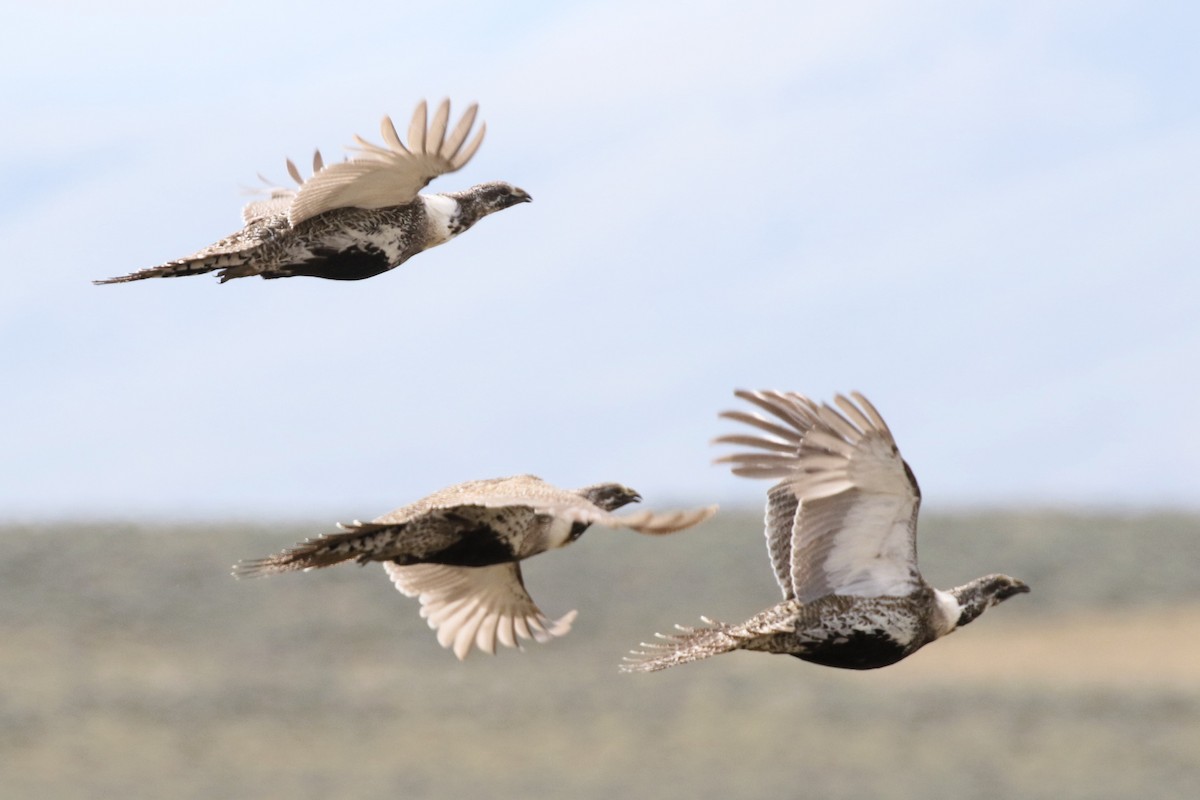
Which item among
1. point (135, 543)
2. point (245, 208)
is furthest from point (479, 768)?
point (245, 208)

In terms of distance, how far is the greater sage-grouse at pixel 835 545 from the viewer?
1059cm

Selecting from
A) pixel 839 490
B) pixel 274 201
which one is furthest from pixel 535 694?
pixel 839 490

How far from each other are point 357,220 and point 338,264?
26 centimetres

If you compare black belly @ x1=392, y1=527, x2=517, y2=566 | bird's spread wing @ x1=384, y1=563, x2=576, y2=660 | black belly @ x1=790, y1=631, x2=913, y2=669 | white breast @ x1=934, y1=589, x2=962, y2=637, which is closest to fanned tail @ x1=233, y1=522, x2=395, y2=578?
black belly @ x1=392, y1=527, x2=517, y2=566

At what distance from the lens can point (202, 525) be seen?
54094 millimetres

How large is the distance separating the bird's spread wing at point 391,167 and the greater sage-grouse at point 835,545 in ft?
6.42

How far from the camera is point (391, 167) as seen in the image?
11.1m

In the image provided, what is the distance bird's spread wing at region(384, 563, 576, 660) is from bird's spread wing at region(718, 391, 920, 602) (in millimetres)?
2433

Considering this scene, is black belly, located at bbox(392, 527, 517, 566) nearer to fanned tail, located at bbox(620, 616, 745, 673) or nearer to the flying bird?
fanned tail, located at bbox(620, 616, 745, 673)

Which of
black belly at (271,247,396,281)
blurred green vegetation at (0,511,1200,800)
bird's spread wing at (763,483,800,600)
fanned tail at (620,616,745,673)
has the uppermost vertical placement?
black belly at (271,247,396,281)

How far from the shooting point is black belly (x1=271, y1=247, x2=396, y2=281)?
37.3 feet

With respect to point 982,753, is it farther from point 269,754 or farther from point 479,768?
point 269,754

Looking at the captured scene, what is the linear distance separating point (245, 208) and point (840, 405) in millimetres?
4746

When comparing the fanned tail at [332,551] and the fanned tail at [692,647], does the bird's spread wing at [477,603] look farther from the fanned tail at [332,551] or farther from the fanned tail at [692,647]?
the fanned tail at [332,551]
